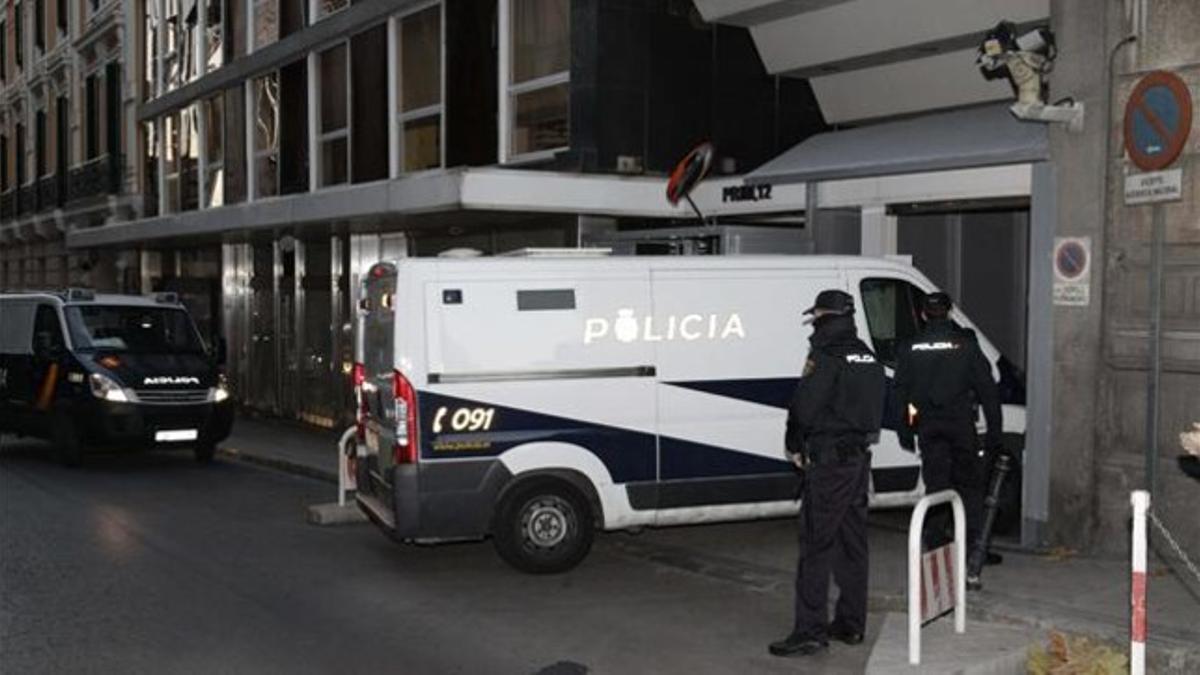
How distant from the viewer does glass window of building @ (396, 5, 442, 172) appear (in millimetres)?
15414

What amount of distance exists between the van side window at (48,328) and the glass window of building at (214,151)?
7.13m

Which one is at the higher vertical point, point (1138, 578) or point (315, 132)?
point (315, 132)

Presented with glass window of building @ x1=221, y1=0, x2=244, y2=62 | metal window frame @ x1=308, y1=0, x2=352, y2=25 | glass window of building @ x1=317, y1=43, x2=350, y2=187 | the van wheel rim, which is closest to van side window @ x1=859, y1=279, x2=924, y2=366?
the van wheel rim

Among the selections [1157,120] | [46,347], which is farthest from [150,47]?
[1157,120]

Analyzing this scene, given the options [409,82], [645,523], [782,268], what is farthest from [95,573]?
[409,82]

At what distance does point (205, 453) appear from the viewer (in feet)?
48.3

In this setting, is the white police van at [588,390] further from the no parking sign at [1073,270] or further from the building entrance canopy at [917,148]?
the building entrance canopy at [917,148]

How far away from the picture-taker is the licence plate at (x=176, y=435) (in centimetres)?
1398

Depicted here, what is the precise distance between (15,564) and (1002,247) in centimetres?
1041

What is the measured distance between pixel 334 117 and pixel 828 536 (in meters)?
13.5

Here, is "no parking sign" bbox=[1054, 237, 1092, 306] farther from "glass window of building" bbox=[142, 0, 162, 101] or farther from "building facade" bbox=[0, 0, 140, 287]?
"building facade" bbox=[0, 0, 140, 287]

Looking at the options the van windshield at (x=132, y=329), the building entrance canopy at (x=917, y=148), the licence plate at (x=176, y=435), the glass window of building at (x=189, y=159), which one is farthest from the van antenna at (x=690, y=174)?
the glass window of building at (x=189, y=159)

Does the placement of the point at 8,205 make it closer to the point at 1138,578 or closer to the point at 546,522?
the point at 546,522

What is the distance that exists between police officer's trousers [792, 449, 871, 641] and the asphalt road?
0.26m
